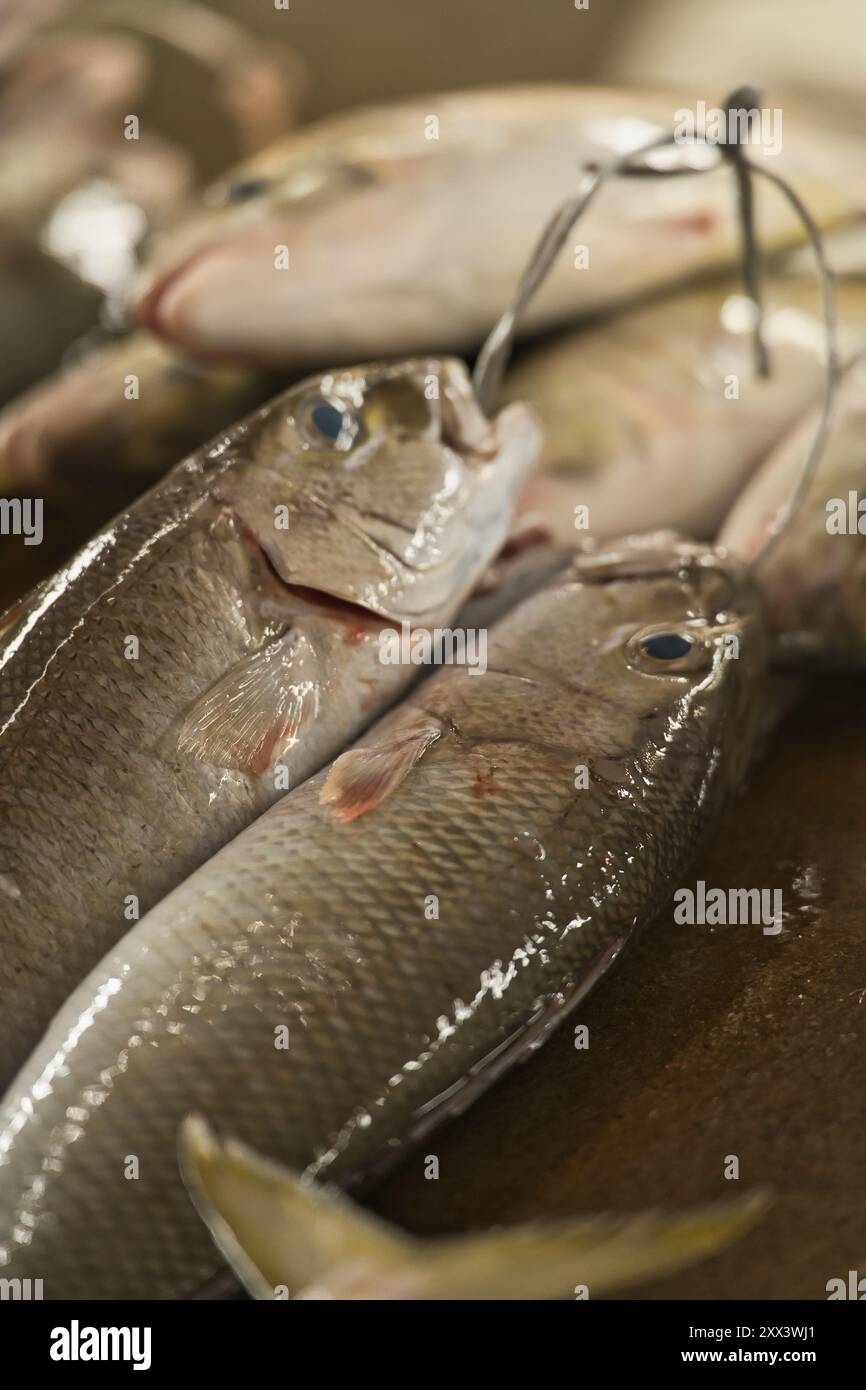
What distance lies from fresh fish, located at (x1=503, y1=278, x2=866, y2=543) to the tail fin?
1.71m

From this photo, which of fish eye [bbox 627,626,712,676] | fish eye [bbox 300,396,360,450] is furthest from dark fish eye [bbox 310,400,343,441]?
fish eye [bbox 627,626,712,676]

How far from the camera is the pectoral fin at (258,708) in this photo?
181 centimetres

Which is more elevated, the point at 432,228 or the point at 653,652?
the point at 432,228

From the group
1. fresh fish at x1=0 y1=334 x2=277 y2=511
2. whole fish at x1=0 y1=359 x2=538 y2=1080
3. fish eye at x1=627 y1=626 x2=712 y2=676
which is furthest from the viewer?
fresh fish at x1=0 y1=334 x2=277 y2=511

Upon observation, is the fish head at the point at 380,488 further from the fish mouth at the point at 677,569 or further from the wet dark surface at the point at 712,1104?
the wet dark surface at the point at 712,1104

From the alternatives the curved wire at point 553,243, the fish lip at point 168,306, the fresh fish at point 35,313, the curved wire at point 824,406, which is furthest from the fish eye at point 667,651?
the fresh fish at point 35,313

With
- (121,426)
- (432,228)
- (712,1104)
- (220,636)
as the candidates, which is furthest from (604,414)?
(712,1104)

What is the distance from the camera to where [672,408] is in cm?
285

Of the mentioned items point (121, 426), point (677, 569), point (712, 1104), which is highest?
point (121, 426)

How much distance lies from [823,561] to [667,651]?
621 millimetres

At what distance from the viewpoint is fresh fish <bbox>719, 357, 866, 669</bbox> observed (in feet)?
7.91

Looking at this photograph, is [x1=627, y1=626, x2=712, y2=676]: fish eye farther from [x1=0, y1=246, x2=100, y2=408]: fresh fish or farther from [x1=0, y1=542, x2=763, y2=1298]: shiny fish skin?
[x1=0, y1=246, x2=100, y2=408]: fresh fish

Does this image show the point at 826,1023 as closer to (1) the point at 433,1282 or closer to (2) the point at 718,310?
(1) the point at 433,1282

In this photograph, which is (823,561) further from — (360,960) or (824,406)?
(360,960)
